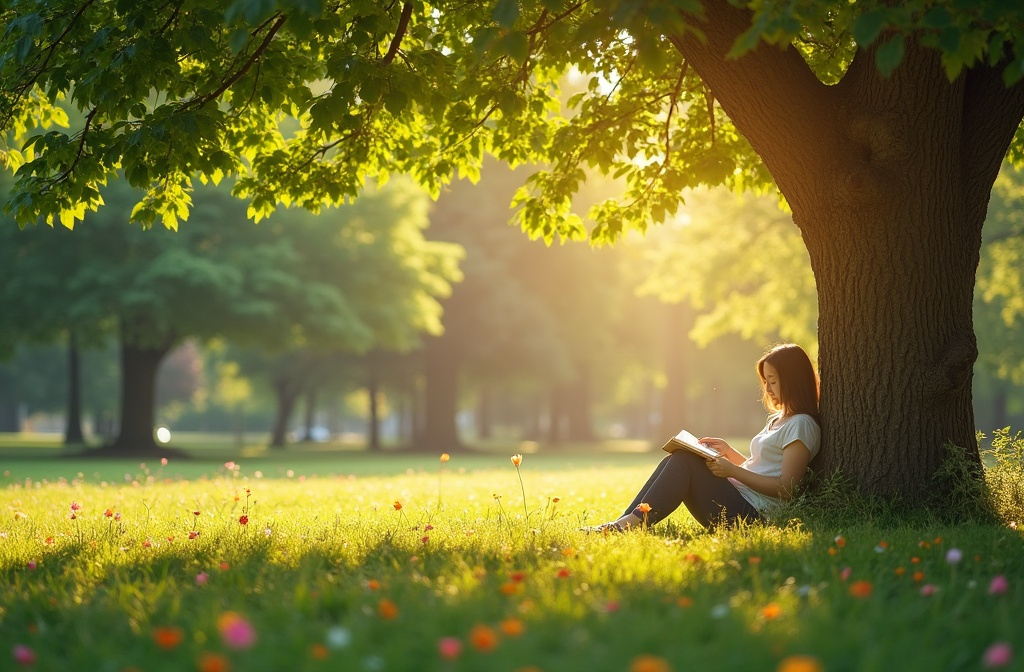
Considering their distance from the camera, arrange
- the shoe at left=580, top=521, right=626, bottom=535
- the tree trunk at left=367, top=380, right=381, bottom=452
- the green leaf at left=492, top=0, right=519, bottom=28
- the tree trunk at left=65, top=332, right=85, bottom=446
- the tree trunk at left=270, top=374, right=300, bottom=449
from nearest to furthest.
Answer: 1. the green leaf at left=492, top=0, right=519, bottom=28
2. the shoe at left=580, top=521, right=626, bottom=535
3. the tree trunk at left=65, top=332, right=85, bottom=446
4. the tree trunk at left=367, top=380, right=381, bottom=452
5. the tree trunk at left=270, top=374, right=300, bottom=449

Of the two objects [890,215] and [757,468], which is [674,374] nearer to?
[757,468]

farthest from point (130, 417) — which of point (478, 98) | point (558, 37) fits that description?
point (558, 37)

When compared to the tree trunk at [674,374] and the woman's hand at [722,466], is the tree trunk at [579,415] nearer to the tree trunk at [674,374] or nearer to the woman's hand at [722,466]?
the tree trunk at [674,374]

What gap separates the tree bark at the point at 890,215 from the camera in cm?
634

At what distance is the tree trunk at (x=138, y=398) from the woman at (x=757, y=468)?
23.4m

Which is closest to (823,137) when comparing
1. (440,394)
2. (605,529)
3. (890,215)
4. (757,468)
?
(890,215)

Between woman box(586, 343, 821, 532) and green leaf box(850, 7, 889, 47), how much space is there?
289 cm

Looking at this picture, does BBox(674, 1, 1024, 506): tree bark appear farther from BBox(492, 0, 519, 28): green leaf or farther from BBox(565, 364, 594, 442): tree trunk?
BBox(565, 364, 594, 442): tree trunk

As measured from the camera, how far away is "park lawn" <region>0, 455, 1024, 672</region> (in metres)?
2.98

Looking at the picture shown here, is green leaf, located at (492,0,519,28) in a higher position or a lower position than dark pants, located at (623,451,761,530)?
higher

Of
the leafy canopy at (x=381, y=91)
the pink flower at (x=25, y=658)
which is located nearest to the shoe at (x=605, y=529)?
the leafy canopy at (x=381, y=91)

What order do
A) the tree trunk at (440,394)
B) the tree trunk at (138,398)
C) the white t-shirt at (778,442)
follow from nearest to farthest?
the white t-shirt at (778,442), the tree trunk at (138,398), the tree trunk at (440,394)

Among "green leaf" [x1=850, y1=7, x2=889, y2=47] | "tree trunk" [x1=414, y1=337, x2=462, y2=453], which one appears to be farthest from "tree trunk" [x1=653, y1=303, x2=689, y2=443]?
"green leaf" [x1=850, y1=7, x2=889, y2=47]

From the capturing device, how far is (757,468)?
6645 millimetres
